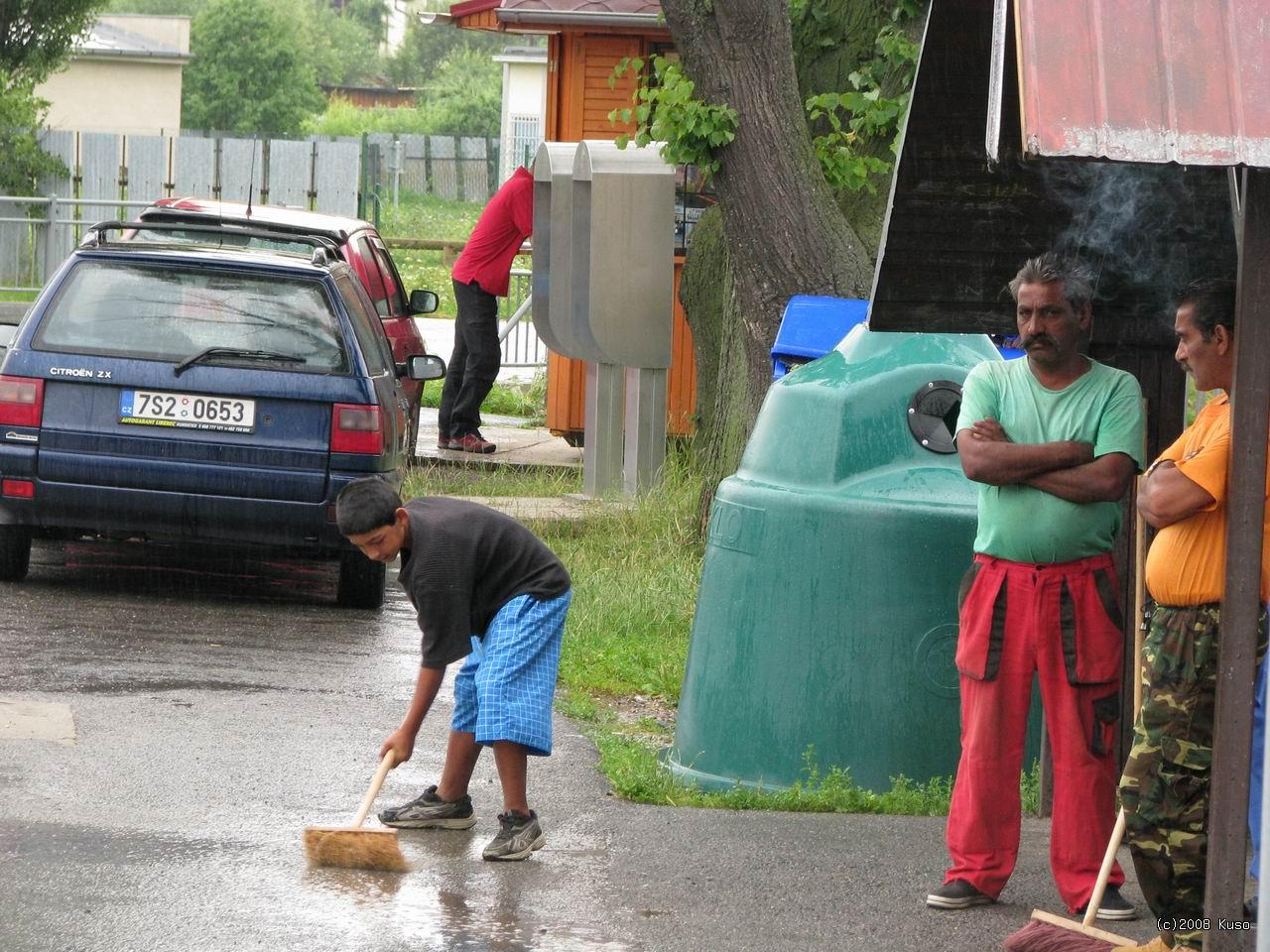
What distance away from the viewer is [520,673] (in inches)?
215

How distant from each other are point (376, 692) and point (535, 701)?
88.3 inches

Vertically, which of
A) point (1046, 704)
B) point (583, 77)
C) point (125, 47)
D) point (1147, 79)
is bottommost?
point (1046, 704)

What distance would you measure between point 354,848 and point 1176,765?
216 cm

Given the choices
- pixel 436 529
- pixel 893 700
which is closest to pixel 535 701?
pixel 436 529

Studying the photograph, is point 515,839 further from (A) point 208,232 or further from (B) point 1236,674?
(A) point 208,232

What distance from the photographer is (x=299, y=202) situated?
30.3 metres

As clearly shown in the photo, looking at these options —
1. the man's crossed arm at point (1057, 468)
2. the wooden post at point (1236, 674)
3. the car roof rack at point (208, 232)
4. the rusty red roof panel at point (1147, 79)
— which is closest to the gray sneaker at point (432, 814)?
the man's crossed arm at point (1057, 468)

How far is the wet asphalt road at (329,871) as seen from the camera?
4.83m

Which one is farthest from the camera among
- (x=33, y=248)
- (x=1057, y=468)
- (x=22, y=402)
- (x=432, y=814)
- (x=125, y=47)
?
(x=125, y=47)

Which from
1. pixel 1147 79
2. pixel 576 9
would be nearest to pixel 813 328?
pixel 1147 79

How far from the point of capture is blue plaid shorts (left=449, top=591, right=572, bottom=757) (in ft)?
17.8

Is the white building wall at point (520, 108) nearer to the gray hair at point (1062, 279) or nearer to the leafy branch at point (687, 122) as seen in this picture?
the leafy branch at point (687, 122)

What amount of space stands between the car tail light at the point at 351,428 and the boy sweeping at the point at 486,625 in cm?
306

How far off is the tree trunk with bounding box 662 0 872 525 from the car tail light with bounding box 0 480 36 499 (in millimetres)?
3537
